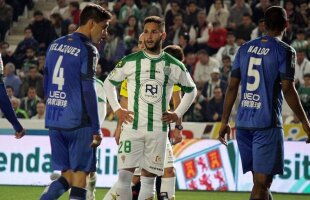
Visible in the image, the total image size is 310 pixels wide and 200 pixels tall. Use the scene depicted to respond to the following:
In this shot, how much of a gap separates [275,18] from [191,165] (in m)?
6.85

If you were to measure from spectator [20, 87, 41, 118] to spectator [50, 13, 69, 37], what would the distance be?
3.62m

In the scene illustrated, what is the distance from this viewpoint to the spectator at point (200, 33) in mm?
21891

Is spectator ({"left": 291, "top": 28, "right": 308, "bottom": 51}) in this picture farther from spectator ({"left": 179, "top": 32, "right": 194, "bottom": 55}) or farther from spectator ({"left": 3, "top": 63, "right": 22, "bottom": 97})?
spectator ({"left": 3, "top": 63, "right": 22, "bottom": 97})

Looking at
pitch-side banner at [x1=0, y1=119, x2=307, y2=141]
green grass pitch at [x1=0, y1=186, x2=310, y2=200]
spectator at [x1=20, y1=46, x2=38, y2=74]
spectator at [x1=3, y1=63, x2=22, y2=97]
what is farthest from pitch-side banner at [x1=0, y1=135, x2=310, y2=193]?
spectator at [x1=20, y1=46, x2=38, y2=74]

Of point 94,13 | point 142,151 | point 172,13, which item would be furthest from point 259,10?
point 94,13

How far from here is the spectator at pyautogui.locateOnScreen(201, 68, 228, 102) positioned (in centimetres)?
1953

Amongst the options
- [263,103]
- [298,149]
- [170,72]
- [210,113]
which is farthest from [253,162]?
[210,113]

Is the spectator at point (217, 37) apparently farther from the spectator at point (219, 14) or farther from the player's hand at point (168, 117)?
the player's hand at point (168, 117)

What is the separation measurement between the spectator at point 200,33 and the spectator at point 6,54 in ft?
13.4

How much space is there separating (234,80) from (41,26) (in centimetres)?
1370

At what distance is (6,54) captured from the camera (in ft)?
72.6

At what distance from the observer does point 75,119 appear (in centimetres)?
913

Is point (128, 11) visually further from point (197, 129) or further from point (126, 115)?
point (126, 115)

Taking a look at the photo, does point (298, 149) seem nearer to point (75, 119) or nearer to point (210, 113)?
point (210, 113)
